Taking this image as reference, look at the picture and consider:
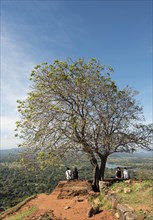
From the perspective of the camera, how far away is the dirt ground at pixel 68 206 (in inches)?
424

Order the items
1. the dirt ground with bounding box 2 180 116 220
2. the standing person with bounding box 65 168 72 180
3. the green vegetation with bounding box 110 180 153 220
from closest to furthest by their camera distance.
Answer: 1. the green vegetation with bounding box 110 180 153 220
2. the dirt ground with bounding box 2 180 116 220
3. the standing person with bounding box 65 168 72 180

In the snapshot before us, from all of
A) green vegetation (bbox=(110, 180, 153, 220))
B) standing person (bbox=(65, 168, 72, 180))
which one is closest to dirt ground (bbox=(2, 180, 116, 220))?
green vegetation (bbox=(110, 180, 153, 220))

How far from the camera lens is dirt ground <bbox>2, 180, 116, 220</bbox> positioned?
1077cm

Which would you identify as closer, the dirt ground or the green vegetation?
the green vegetation

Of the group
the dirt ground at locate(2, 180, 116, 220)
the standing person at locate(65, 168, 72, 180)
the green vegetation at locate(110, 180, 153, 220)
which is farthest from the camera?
the standing person at locate(65, 168, 72, 180)

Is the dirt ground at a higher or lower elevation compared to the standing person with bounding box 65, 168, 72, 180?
lower

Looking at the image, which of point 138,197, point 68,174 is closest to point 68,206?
point 138,197

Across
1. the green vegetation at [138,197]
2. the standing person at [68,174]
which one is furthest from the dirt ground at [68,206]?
the standing person at [68,174]

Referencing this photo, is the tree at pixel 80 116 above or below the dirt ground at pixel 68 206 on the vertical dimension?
above

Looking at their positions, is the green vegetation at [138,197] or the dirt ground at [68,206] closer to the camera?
the green vegetation at [138,197]

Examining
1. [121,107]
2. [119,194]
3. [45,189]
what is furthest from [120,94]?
[45,189]

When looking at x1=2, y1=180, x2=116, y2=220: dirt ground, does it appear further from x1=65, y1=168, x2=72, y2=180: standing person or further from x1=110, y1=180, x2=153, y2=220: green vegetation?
x1=65, y1=168, x2=72, y2=180: standing person

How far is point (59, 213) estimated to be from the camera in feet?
38.2

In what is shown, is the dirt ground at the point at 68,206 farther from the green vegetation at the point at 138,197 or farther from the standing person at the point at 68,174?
the standing person at the point at 68,174
